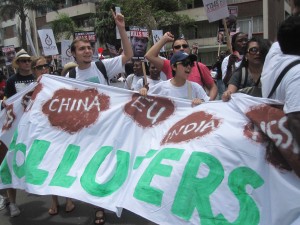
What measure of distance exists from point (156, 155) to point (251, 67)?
1.42m

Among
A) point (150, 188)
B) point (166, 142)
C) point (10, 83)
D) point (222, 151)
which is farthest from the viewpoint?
point (10, 83)

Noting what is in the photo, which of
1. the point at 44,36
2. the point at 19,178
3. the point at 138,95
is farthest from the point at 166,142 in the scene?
the point at 44,36

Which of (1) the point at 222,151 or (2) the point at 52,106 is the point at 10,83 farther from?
(1) the point at 222,151

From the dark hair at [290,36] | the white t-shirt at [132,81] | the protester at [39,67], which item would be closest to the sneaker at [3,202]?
the protester at [39,67]

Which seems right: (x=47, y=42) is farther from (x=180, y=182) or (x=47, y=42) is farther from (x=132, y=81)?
(x=180, y=182)

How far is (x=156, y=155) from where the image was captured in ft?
10.4

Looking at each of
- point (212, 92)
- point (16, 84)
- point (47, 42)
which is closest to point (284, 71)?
point (212, 92)

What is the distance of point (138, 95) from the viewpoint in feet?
12.6

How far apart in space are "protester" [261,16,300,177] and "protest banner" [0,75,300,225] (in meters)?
0.10

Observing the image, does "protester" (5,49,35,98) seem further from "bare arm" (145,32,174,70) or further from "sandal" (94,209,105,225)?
"sandal" (94,209,105,225)

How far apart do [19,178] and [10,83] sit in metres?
1.53

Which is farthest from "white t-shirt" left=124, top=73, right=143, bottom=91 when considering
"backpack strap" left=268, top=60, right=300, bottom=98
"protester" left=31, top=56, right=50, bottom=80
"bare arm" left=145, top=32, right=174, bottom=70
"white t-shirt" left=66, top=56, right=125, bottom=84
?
"backpack strap" left=268, top=60, right=300, bottom=98

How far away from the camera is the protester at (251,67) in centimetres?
370

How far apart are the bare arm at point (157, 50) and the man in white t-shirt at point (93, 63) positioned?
27 centimetres
